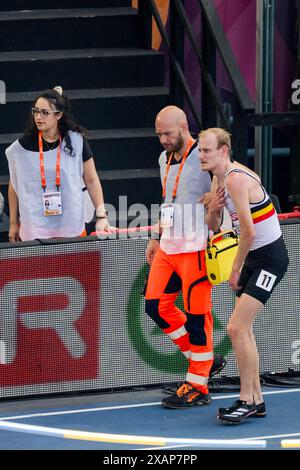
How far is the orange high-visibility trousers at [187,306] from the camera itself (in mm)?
10117

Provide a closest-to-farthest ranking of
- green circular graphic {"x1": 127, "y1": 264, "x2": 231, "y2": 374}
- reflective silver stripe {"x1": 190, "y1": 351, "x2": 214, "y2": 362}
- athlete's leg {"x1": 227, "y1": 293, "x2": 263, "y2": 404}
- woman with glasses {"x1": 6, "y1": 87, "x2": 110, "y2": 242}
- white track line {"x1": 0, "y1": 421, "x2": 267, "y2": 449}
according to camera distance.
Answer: white track line {"x1": 0, "y1": 421, "x2": 267, "y2": 449}
athlete's leg {"x1": 227, "y1": 293, "x2": 263, "y2": 404}
reflective silver stripe {"x1": 190, "y1": 351, "x2": 214, "y2": 362}
woman with glasses {"x1": 6, "y1": 87, "x2": 110, "y2": 242}
green circular graphic {"x1": 127, "y1": 264, "x2": 231, "y2": 374}

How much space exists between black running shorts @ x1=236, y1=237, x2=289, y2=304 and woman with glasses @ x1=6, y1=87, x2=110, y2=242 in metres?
1.29

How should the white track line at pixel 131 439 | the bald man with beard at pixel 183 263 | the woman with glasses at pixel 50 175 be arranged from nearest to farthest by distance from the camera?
1. the white track line at pixel 131 439
2. the bald man with beard at pixel 183 263
3. the woman with glasses at pixel 50 175

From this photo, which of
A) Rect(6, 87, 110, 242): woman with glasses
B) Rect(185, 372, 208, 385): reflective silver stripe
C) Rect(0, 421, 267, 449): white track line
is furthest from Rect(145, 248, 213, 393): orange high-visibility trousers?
Rect(0, 421, 267, 449): white track line

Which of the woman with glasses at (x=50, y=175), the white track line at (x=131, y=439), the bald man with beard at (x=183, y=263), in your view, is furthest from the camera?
the woman with glasses at (x=50, y=175)

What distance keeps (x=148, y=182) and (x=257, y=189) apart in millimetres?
3225

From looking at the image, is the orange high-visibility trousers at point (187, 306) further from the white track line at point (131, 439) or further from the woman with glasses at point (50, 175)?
the white track line at point (131, 439)

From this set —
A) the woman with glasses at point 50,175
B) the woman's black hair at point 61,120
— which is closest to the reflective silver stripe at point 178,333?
the woman with glasses at point 50,175

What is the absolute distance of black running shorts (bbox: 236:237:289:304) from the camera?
31.8 ft

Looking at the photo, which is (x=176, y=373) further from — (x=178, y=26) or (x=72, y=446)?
(x=178, y=26)

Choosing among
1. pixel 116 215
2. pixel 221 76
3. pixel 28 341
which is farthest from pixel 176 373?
pixel 221 76

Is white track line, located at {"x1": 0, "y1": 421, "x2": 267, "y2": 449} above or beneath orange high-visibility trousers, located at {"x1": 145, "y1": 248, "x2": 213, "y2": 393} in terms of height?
beneath

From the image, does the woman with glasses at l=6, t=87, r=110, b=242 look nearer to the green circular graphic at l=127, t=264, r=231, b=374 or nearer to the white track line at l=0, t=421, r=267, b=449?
the green circular graphic at l=127, t=264, r=231, b=374

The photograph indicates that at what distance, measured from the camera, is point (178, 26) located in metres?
13.5
